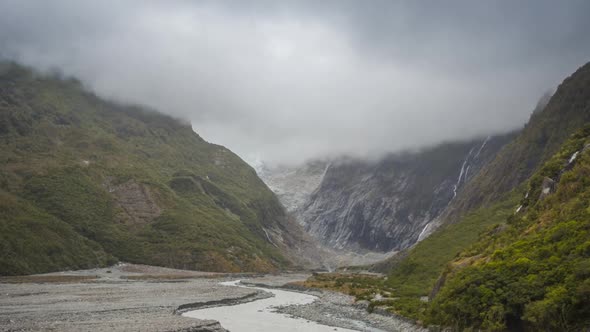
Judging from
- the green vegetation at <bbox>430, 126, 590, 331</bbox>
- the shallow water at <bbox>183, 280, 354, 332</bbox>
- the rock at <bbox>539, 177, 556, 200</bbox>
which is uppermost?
the rock at <bbox>539, 177, 556, 200</bbox>

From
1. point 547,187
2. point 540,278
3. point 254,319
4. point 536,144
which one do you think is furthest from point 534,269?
point 536,144

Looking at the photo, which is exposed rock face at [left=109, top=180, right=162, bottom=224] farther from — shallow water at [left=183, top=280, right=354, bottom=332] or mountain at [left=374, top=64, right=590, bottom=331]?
mountain at [left=374, top=64, right=590, bottom=331]

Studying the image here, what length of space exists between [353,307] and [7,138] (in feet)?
604

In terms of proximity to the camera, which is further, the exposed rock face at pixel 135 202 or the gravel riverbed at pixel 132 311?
the exposed rock face at pixel 135 202

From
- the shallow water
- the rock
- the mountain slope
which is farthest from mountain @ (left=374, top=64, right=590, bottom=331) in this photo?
the mountain slope

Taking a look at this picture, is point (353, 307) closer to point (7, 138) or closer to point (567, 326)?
point (567, 326)

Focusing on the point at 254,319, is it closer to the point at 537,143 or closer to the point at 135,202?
the point at 537,143

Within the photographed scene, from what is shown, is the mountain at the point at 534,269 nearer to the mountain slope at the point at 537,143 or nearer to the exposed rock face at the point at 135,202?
the mountain slope at the point at 537,143

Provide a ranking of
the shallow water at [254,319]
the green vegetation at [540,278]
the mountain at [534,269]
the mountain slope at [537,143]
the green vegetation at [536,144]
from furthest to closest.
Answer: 1. the mountain slope at [537,143]
2. the green vegetation at [536,144]
3. the shallow water at [254,319]
4. the mountain at [534,269]
5. the green vegetation at [540,278]

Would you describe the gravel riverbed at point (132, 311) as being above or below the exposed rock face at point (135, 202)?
below

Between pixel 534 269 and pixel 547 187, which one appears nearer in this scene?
pixel 534 269

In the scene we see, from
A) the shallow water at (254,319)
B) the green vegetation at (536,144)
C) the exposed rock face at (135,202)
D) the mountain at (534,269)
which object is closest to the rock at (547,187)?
the mountain at (534,269)

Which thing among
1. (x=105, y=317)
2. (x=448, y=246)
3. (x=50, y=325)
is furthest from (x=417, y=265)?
(x=50, y=325)

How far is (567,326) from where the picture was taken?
24.2 m
